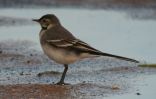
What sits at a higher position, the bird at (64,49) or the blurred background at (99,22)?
the bird at (64,49)

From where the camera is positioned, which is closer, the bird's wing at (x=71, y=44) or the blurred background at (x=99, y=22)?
the bird's wing at (x=71, y=44)

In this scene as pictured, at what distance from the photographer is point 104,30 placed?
67.4ft

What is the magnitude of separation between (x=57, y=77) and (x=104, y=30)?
25.5ft

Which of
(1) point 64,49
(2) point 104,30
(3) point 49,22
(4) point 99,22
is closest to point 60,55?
(1) point 64,49

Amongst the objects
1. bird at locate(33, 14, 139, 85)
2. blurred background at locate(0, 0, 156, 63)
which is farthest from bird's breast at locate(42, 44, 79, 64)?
blurred background at locate(0, 0, 156, 63)

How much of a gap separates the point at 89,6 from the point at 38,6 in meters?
1.88

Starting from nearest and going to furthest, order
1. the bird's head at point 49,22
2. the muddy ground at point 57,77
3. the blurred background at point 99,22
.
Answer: the muddy ground at point 57,77
the bird's head at point 49,22
the blurred background at point 99,22

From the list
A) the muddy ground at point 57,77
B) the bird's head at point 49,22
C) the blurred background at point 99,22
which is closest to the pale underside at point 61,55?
the muddy ground at point 57,77

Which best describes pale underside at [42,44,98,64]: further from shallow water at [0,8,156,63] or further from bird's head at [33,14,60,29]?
shallow water at [0,8,156,63]

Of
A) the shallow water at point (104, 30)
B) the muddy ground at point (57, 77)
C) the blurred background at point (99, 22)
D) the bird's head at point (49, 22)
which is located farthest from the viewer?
the blurred background at point (99, 22)

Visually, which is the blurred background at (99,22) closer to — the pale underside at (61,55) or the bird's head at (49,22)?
the bird's head at (49,22)

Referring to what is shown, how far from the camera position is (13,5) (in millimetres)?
25719

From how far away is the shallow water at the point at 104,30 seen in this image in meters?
A: 17.2

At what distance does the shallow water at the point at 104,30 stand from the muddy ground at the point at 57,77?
1.49m
